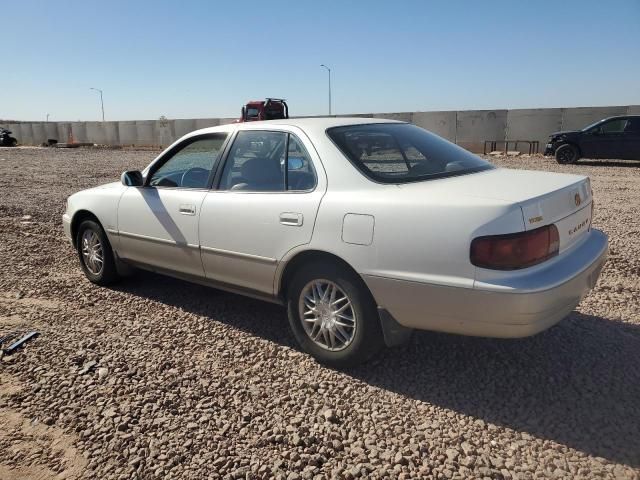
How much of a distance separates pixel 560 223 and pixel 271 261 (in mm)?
1780

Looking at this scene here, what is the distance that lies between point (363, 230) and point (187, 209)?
64.5 inches

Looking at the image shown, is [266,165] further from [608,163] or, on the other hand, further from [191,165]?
[608,163]

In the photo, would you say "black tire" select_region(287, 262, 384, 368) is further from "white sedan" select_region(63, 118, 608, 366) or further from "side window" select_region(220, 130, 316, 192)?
"side window" select_region(220, 130, 316, 192)

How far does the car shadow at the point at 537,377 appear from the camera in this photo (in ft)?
8.88

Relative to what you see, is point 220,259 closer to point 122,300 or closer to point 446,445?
point 122,300

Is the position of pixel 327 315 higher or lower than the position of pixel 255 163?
lower

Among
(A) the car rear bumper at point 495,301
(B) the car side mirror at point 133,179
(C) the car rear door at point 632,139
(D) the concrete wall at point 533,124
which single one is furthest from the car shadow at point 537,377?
(D) the concrete wall at point 533,124

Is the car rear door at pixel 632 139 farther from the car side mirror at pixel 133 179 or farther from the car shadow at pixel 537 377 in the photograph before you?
the car side mirror at pixel 133 179

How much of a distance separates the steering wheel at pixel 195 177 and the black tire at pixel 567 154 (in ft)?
53.3

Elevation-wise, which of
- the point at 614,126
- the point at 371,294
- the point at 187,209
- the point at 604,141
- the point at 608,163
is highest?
the point at 614,126

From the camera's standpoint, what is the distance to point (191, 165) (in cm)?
439

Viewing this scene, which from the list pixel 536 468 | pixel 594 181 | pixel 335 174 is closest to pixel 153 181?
pixel 335 174

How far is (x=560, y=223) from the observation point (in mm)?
2918

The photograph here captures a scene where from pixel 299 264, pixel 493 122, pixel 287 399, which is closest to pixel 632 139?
pixel 493 122
